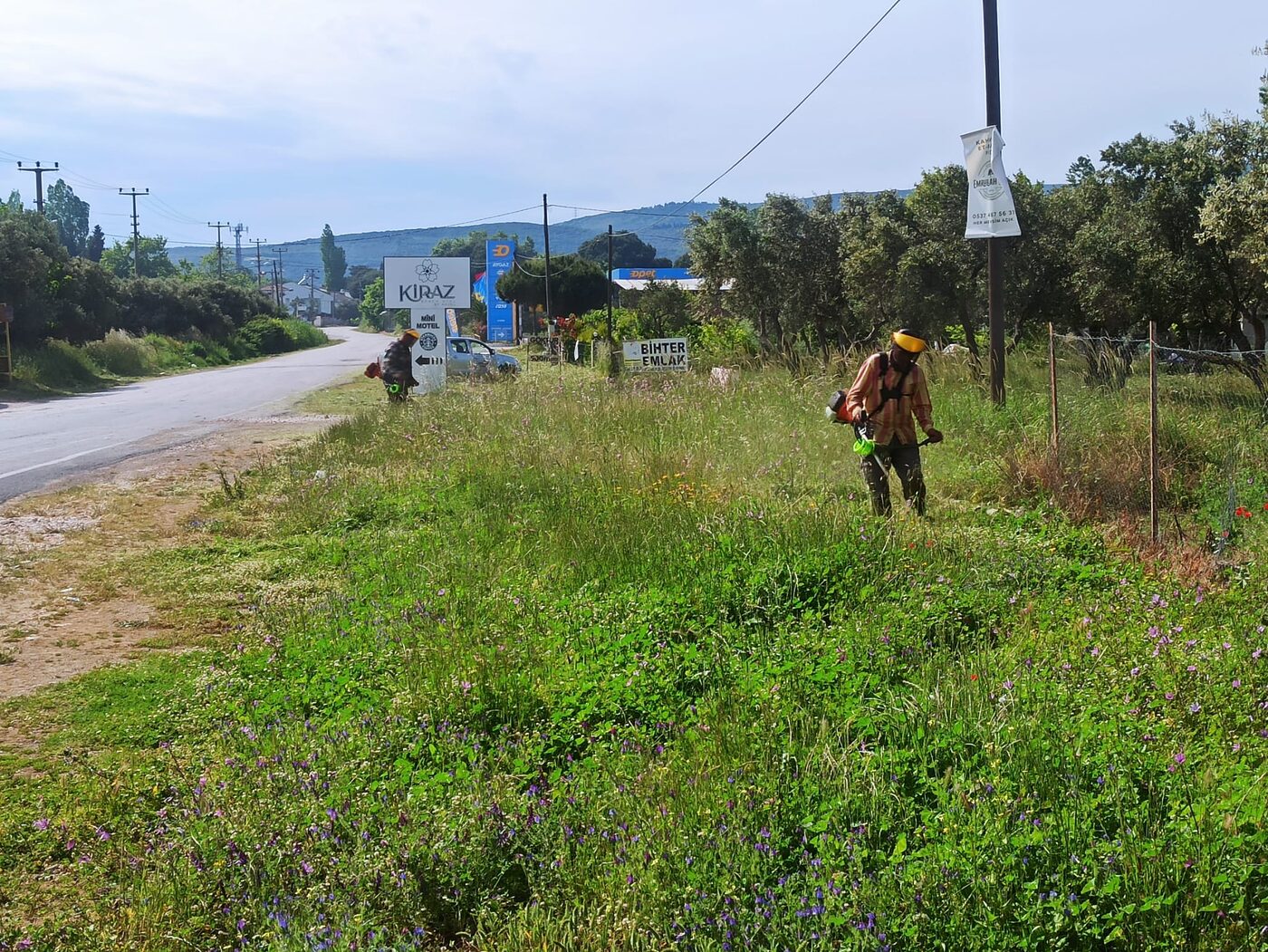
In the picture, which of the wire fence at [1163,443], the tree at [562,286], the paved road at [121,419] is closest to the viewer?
the wire fence at [1163,443]

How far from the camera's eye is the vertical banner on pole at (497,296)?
68688 millimetres

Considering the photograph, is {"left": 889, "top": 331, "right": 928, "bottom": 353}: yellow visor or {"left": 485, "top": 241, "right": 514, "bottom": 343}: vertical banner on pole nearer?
{"left": 889, "top": 331, "right": 928, "bottom": 353}: yellow visor

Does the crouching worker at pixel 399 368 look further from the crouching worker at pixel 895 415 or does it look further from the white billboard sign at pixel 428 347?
the crouching worker at pixel 895 415

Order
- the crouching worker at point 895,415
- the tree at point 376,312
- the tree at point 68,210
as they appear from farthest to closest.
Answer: the tree at point 68,210 < the tree at point 376,312 < the crouching worker at point 895,415

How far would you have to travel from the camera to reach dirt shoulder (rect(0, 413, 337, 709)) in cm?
637

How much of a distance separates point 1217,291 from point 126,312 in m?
49.5

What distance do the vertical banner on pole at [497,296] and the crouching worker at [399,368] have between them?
158 feet

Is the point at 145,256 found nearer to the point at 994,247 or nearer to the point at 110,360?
the point at 110,360

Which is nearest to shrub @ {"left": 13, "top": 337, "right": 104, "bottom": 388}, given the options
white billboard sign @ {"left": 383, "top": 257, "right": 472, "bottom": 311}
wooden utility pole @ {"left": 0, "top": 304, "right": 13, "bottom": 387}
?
wooden utility pole @ {"left": 0, "top": 304, "right": 13, "bottom": 387}

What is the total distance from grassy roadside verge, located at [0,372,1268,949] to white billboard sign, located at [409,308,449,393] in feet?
39.7

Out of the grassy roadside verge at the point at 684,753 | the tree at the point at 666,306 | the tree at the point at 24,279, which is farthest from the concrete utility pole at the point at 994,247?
the tree at the point at 666,306

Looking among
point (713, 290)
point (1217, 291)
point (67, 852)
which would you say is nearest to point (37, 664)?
point (67, 852)

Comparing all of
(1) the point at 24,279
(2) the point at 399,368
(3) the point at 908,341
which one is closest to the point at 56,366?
(1) the point at 24,279

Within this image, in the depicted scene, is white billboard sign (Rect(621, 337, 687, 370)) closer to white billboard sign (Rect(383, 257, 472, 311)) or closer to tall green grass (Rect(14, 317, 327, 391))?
white billboard sign (Rect(383, 257, 472, 311))
